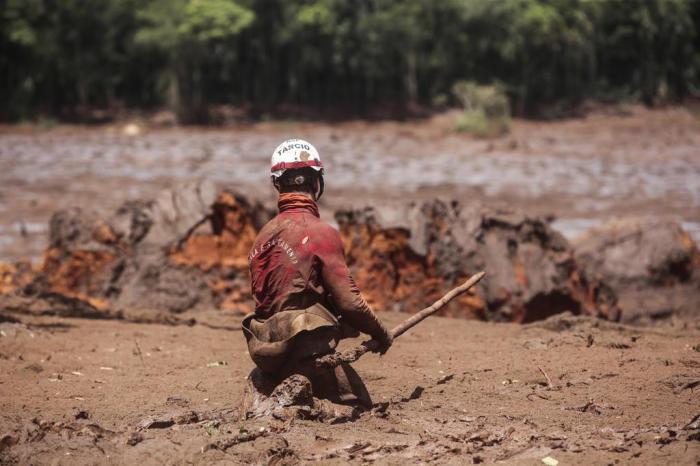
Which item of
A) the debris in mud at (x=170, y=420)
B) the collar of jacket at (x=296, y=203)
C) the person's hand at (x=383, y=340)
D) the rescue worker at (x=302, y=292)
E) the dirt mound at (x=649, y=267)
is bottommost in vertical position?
the dirt mound at (x=649, y=267)

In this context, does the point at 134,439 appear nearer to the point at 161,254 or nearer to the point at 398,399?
the point at 398,399


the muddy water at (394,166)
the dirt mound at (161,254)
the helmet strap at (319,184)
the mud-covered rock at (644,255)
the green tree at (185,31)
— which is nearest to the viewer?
A: the helmet strap at (319,184)

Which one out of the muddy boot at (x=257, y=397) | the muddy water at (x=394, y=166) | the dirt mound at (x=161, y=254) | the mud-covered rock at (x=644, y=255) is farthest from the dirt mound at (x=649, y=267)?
the muddy boot at (x=257, y=397)

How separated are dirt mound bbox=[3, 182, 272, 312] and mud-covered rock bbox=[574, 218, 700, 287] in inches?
138

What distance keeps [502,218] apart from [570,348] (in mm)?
3128

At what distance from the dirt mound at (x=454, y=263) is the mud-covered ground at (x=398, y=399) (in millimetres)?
1353

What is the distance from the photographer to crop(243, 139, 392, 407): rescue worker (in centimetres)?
511

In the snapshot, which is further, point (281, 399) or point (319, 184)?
point (319, 184)

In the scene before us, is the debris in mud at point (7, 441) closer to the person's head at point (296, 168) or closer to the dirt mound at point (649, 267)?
the person's head at point (296, 168)

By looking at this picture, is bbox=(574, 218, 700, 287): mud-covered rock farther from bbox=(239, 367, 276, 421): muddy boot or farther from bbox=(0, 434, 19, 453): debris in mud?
bbox=(0, 434, 19, 453): debris in mud

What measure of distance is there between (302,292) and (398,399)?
106 centimetres

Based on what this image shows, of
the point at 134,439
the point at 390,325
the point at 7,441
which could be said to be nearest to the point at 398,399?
the point at 134,439

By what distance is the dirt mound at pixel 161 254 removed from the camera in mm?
9664

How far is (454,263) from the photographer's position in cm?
953
